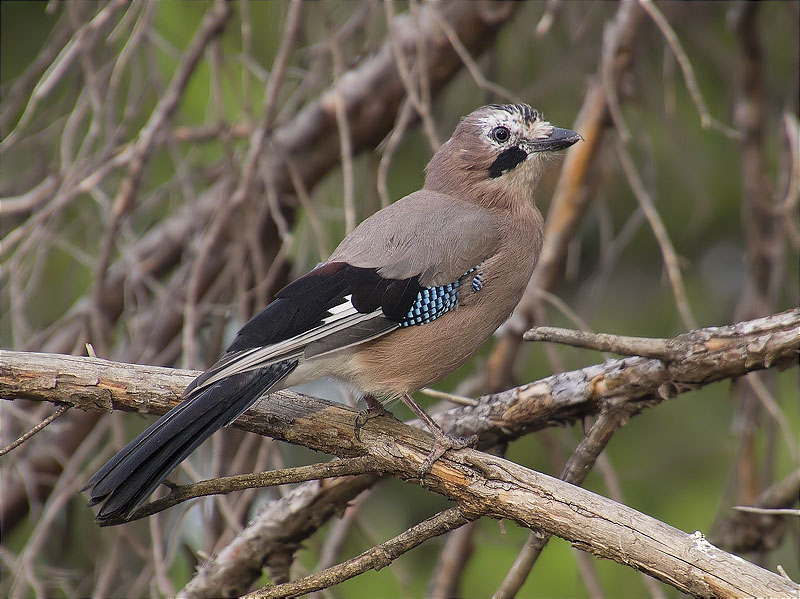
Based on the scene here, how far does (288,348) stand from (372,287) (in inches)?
15.2

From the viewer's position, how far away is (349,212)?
10.4 feet

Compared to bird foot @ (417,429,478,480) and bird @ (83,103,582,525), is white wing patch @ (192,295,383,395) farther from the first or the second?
bird foot @ (417,429,478,480)

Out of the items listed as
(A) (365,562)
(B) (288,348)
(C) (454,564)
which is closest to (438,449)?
(A) (365,562)

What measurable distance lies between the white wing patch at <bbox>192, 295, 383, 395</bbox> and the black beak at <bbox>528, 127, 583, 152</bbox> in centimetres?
97

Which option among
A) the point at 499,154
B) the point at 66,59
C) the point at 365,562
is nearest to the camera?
the point at 365,562

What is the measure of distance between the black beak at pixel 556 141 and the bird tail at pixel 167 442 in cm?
142

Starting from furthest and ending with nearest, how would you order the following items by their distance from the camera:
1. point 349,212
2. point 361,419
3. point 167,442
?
1. point 349,212
2. point 361,419
3. point 167,442

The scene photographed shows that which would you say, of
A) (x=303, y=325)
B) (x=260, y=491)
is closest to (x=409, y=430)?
(x=303, y=325)

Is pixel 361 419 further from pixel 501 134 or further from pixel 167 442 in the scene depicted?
pixel 501 134

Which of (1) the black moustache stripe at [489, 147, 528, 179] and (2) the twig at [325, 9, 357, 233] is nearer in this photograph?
(2) the twig at [325, 9, 357, 233]

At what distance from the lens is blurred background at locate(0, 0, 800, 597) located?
137 inches

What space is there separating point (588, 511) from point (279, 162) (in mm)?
2676

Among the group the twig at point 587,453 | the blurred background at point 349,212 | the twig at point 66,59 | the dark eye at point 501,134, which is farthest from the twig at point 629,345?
the twig at point 66,59

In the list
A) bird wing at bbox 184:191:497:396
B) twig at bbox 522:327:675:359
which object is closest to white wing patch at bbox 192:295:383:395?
bird wing at bbox 184:191:497:396
